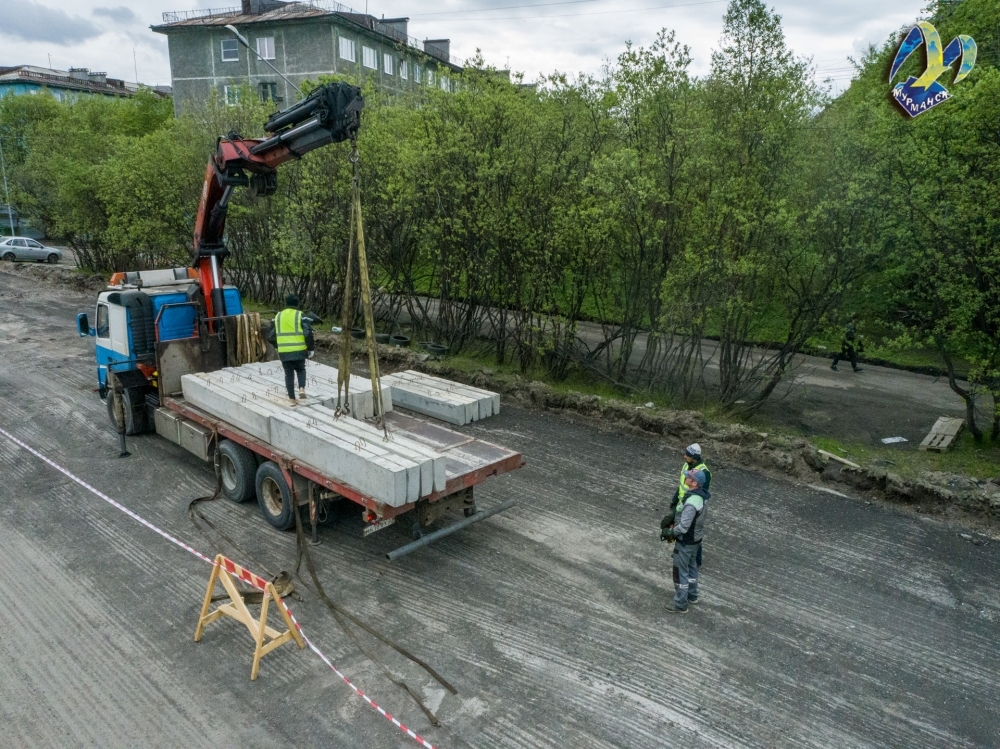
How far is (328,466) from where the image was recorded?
793 cm

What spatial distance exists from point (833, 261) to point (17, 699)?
1356cm

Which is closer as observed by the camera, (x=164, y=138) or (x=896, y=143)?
(x=896, y=143)

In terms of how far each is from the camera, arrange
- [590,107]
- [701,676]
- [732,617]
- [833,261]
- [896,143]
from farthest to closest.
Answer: [590,107]
[833,261]
[896,143]
[732,617]
[701,676]

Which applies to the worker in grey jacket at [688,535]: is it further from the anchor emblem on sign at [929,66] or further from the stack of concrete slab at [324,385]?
Result: the anchor emblem on sign at [929,66]

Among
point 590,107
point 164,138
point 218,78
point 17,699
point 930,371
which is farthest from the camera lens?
point 218,78

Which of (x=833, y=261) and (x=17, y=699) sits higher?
(x=833, y=261)

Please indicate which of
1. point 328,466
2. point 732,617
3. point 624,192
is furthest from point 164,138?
point 732,617

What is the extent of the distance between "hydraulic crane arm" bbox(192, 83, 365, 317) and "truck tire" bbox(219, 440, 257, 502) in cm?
299

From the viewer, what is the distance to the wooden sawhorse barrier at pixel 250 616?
622 cm

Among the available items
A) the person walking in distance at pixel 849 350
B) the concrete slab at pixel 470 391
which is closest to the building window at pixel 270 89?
the concrete slab at pixel 470 391

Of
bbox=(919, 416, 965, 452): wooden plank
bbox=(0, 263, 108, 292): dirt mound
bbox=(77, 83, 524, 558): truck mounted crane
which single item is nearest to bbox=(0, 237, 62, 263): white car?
bbox=(0, 263, 108, 292): dirt mound

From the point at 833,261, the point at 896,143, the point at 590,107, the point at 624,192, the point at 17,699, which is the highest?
the point at 590,107

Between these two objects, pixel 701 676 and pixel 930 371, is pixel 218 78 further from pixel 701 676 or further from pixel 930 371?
pixel 701 676

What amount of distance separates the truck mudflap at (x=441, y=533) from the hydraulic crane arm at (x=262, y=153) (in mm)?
5150
